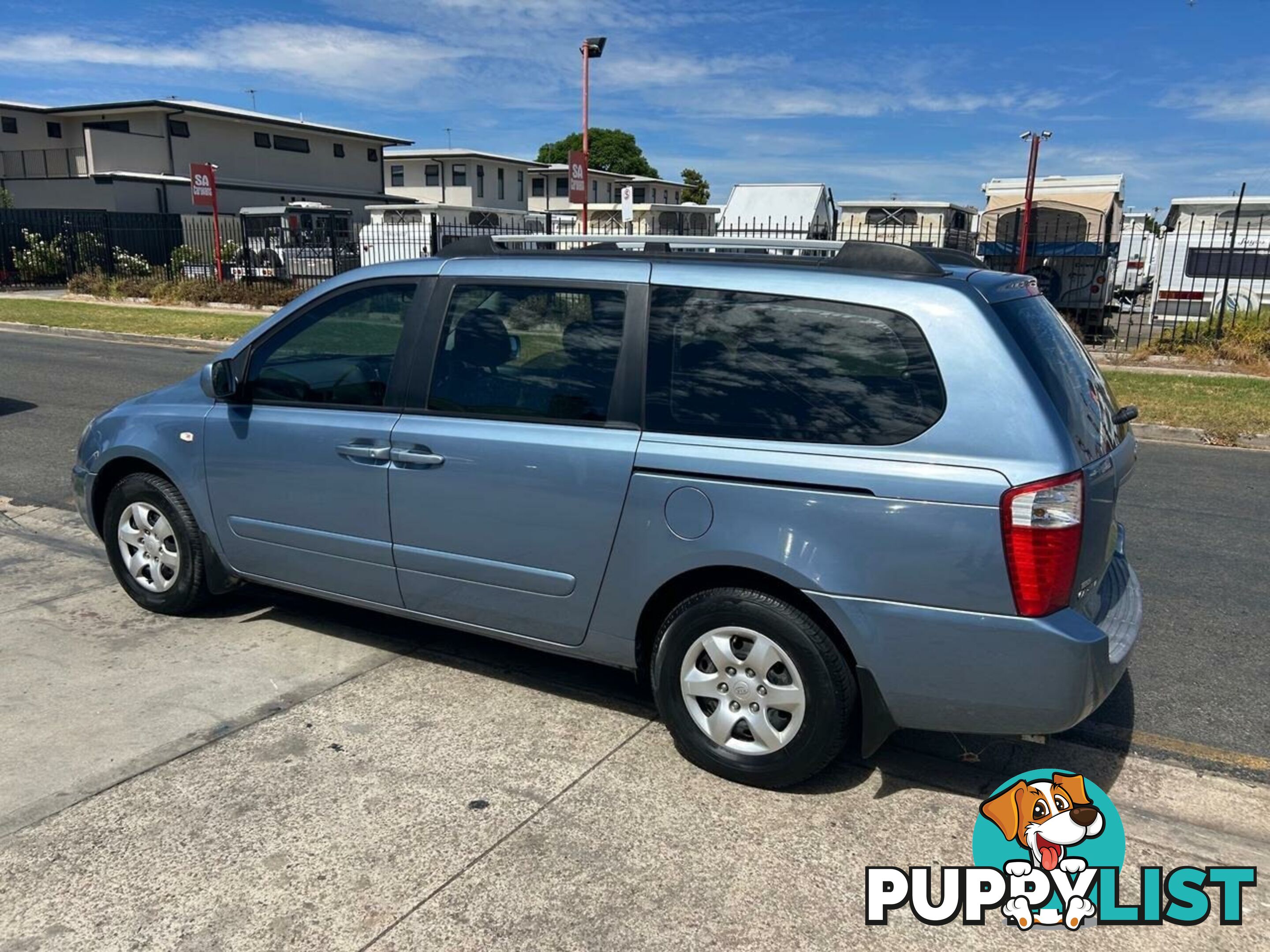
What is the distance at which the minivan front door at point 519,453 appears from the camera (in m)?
3.50

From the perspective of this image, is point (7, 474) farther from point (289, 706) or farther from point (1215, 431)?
point (1215, 431)

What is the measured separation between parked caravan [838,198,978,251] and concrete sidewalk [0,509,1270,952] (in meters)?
20.1

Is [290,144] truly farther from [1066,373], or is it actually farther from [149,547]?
[1066,373]

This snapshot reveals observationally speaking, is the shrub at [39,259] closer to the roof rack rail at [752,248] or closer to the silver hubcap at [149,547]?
the silver hubcap at [149,547]

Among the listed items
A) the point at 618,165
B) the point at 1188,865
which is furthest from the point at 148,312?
the point at 618,165

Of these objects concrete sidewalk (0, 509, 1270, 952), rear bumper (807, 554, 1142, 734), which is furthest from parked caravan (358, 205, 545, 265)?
rear bumper (807, 554, 1142, 734)

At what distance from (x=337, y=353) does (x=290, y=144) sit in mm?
45028

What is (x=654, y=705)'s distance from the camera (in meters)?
4.02

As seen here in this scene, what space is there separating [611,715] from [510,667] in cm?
64

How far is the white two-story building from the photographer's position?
3762 centimetres

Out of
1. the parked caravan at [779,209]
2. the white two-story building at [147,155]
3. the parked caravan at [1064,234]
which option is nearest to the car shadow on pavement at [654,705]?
the parked caravan at [1064,234]

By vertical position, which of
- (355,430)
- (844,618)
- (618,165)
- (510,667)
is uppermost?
(618,165)

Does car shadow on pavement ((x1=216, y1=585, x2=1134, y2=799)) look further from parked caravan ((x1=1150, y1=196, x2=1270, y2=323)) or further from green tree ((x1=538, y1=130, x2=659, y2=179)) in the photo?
green tree ((x1=538, y1=130, x2=659, y2=179))

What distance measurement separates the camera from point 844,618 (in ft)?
10.1
